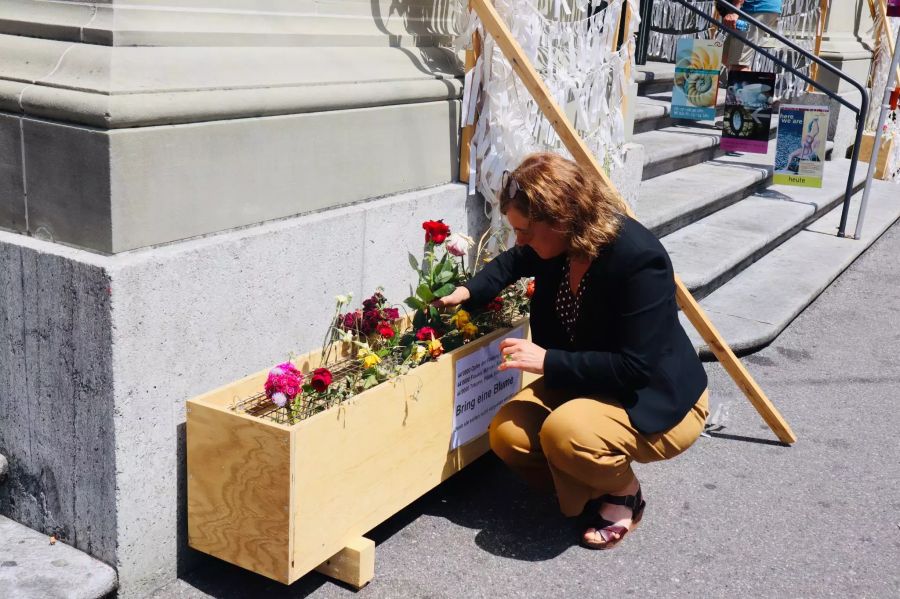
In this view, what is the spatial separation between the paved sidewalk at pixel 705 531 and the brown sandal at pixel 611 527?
0.04m

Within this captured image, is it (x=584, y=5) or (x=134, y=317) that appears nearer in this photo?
(x=134, y=317)

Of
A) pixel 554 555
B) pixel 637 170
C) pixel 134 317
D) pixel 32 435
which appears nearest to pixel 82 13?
pixel 134 317

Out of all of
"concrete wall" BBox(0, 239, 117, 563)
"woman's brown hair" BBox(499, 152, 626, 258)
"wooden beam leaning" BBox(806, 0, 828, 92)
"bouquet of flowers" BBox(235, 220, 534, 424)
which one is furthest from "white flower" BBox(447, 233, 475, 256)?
"wooden beam leaning" BBox(806, 0, 828, 92)

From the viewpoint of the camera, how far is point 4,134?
2.87m

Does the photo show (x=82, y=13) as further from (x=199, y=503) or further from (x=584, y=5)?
(x=584, y=5)

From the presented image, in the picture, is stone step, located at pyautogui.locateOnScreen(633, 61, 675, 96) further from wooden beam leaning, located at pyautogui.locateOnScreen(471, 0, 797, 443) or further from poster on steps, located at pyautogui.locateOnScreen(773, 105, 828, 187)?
wooden beam leaning, located at pyautogui.locateOnScreen(471, 0, 797, 443)

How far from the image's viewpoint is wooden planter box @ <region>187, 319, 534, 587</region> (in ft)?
9.00

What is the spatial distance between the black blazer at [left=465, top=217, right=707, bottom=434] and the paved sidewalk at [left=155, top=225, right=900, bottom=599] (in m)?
0.49

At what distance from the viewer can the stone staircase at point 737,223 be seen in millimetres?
5871

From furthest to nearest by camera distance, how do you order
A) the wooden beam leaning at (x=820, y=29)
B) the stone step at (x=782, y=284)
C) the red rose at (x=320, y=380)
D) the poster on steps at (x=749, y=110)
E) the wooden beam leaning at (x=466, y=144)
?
1. the wooden beam leaning at (x=820, y=29)
2. the poster on steps at (x=749, y=110)
3. the stone step at (x=782, y=284)
4. the wooden beam leaning at (x=466, y=144)
5. the red rose at (x=320, y=380)

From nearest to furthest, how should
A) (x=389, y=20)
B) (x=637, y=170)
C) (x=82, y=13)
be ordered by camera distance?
(x=82, y=13), (x=389, y=20), (x=637, y=170)

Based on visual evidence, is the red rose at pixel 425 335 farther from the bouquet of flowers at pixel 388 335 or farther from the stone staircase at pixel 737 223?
the stone staircase at pixel 737 223

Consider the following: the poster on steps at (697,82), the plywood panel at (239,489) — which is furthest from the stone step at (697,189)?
the plywood panel at (239,489)

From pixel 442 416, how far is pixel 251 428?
0.85 m
